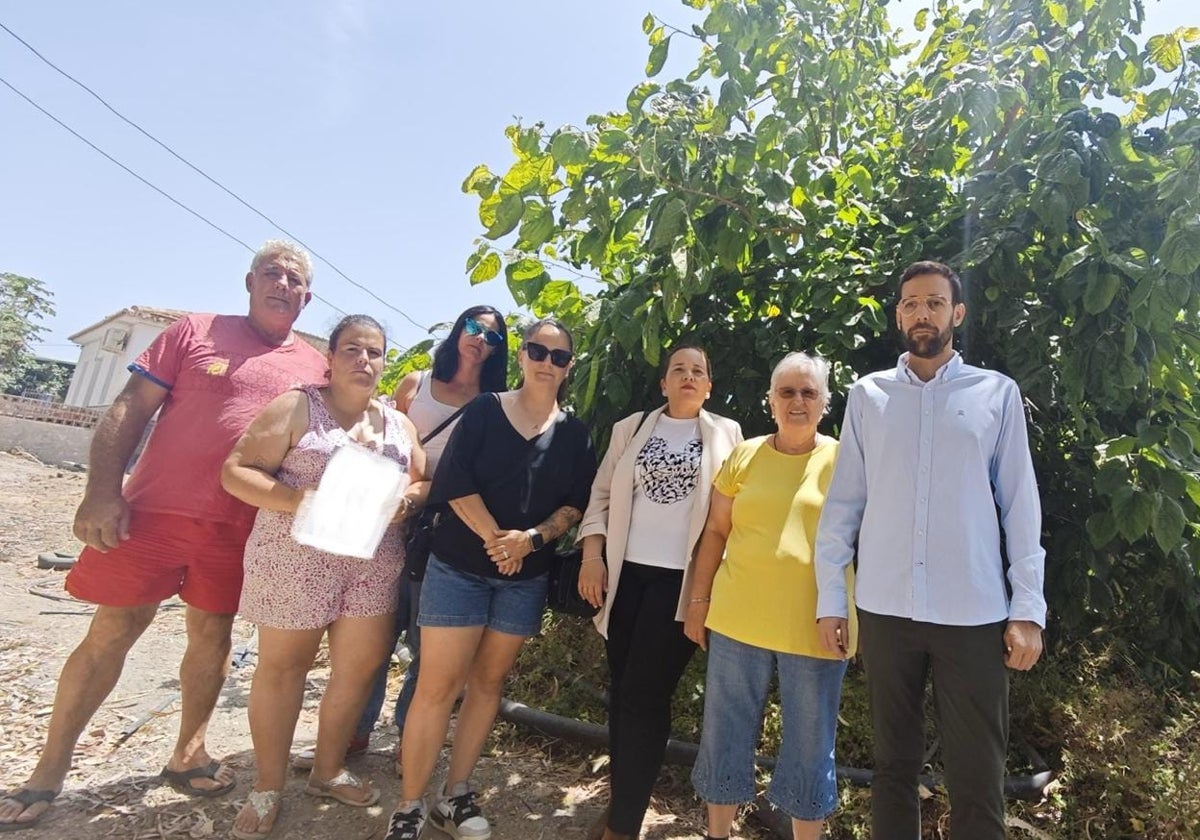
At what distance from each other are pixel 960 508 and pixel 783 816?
155cm

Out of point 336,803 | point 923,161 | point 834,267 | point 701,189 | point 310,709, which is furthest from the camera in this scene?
point 310,709

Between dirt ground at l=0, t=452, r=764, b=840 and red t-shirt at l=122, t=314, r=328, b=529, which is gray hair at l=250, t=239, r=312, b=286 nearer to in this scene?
red t-shirt at l=122, t=314, r=328, b=529

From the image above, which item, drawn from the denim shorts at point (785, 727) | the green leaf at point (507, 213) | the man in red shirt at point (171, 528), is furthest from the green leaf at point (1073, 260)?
the man in red shirt at point (171, 528)

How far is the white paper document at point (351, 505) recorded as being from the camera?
7.89 feet

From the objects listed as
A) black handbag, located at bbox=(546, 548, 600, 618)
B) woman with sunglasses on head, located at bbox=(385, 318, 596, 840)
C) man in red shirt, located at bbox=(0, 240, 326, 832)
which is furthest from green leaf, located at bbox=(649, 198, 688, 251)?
man in red shirt, located at bbox=(0, 240, 326, 832)

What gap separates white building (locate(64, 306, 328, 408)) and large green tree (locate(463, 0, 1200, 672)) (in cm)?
2833

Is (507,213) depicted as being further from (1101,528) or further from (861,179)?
(1101,528)

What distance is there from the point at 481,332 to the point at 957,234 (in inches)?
83.2

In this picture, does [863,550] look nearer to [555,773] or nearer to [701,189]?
[701,189]

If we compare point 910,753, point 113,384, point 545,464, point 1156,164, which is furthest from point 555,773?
point 113,384

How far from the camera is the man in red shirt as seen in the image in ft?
8.46

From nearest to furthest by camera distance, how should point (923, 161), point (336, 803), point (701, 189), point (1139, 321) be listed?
point (1139, 321), point (701, 189), point (336, 803), point (923, 161)

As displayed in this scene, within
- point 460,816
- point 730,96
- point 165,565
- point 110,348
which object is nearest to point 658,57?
Answer: point 730,96

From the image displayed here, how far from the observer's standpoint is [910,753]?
2002mm
